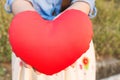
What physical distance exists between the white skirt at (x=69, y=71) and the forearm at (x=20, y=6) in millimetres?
285

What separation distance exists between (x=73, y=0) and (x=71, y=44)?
0.25 meters

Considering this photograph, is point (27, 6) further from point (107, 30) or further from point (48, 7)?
point (107, 30)

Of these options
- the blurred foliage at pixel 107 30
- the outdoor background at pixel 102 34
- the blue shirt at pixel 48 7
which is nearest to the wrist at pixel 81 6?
the blue shirt at pixel 48 7

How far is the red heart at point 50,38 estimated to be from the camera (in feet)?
4.68

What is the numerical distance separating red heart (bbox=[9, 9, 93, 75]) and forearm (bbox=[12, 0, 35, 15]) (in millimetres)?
68

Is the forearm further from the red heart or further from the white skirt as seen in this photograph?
the white skirt

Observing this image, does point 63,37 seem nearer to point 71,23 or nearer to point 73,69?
point 71,23

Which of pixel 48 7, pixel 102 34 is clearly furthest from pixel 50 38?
pixel 102 34

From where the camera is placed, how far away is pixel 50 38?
144cm

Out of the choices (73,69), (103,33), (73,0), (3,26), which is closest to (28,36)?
(73,0)

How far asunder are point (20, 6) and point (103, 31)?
2151mm

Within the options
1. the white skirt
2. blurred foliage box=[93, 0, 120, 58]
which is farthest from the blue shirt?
blurred foliage box=[93, 0, 120, 58]

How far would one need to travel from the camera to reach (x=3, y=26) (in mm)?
3371

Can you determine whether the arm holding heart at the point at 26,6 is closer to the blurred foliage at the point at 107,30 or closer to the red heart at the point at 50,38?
the red heart at the point at 50,38
